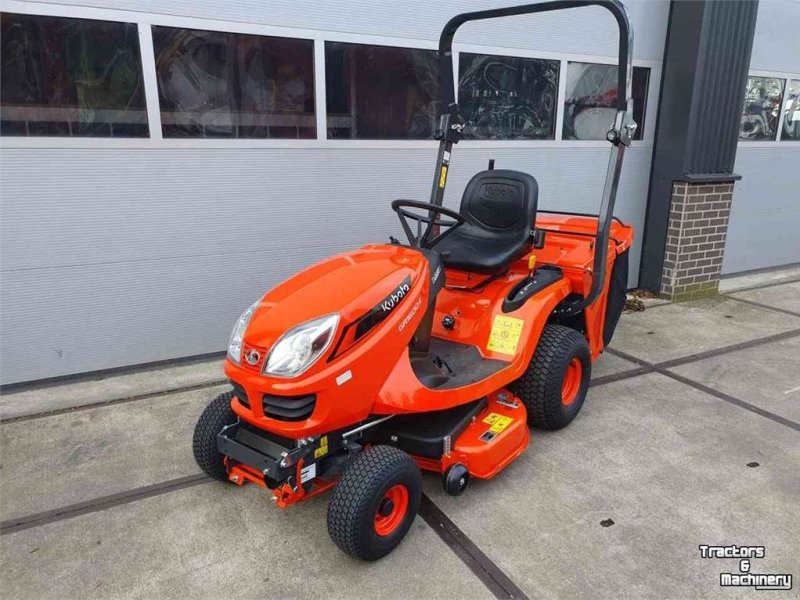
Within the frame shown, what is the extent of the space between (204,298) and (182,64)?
58.2 inches

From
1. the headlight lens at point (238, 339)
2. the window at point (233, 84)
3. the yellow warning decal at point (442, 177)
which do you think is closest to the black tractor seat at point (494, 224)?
the yellow warning decal at point (442, 177)

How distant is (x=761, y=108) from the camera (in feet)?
20.4

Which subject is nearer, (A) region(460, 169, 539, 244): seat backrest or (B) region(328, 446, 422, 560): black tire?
(B) region(328, 446, 422, 560): black tire

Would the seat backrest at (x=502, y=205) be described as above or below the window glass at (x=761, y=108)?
below

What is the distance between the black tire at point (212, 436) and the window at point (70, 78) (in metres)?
1.93

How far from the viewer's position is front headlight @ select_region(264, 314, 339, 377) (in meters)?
2.12

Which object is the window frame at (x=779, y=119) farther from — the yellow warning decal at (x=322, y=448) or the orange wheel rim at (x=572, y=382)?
the yellow warning decal at (x=322, y=448)

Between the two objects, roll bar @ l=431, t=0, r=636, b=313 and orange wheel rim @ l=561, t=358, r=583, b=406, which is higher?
roll bar @ l=431, t=0, r=636, b=313

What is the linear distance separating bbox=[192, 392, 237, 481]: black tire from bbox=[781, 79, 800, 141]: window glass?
672cm

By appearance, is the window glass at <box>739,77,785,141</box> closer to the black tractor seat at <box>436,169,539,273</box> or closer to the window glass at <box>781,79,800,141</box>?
the window glass at <box>781,79,800,141</box>

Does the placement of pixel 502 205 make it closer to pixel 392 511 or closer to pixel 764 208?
pixel 392 511

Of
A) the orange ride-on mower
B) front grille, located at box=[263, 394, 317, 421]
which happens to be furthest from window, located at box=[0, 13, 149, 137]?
front grille, located at box=[263, 394, 317, 421]

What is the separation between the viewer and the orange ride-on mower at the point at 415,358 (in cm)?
214

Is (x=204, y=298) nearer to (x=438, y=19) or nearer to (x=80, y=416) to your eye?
(x=80, y=416)
